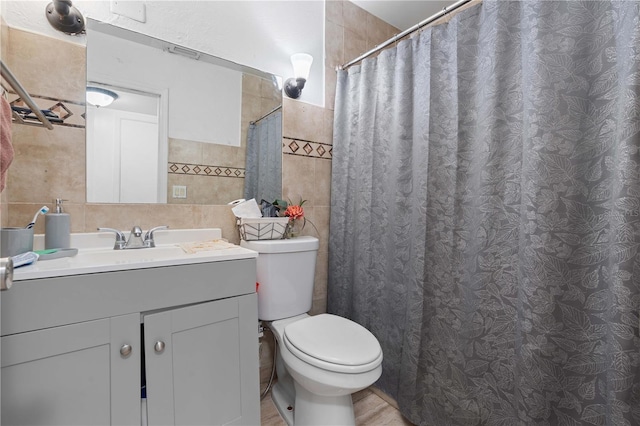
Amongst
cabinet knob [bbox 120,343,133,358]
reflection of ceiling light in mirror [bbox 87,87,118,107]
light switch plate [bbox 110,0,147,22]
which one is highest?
light switch plate [bbox 110,0,147,22]

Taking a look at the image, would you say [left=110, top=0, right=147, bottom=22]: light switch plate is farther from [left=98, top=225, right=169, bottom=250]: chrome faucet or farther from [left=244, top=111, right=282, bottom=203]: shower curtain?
[left=98, top=225, right=169, bottom=250]: chrome faucet

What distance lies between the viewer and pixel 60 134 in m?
1.15

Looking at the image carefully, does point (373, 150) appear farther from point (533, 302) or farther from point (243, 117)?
point (533, 302)

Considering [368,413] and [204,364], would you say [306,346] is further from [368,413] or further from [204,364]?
[368,413]

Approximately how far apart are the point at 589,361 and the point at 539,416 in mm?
251

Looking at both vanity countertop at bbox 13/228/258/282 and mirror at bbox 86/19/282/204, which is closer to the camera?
vanity countertop at bbox 13/228/258/282

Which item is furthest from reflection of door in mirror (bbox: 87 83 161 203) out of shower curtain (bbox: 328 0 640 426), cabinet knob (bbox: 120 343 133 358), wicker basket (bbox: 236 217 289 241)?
shower curtain (bbox: 328 0 640 426)

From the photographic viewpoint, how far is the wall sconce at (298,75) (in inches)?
64.9

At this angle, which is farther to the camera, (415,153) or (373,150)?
(373,150)

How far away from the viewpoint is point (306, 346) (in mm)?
1130

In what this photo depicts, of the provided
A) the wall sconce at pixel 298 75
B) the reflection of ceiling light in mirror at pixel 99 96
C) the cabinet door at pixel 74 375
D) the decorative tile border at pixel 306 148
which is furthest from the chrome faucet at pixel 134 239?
the wall sconce at pixel 298 75

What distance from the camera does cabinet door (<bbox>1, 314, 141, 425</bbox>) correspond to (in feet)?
2.52

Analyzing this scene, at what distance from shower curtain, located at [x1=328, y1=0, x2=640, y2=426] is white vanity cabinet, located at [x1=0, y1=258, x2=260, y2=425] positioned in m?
0.75

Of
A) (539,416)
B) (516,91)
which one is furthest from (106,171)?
(539,416)
